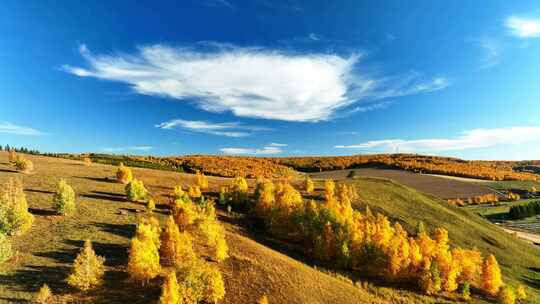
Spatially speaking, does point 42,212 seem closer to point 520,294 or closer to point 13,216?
point 13,216

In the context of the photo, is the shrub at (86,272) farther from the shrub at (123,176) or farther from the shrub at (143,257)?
the shrub at (123,176)

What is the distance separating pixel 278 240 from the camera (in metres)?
73.3

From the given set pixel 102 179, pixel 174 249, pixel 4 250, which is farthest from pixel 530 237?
pixel 4 250

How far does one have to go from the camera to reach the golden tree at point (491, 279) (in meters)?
70.3

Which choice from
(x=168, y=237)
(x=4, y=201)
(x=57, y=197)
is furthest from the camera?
(x=57, y=197)

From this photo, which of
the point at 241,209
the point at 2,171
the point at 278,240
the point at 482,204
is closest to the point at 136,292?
the point at 278,240

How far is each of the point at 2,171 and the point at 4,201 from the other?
40.1 m

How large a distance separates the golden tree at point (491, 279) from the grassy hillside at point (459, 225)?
11.0 metres

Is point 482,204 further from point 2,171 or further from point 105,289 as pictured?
point 2,171

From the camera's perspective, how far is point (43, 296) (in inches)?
1294

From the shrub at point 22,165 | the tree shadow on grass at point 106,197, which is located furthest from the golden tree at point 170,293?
the shrub at point 22,165

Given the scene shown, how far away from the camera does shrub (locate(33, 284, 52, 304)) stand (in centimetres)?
3272

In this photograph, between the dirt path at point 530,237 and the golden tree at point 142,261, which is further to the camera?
the dirt path at point 530,237

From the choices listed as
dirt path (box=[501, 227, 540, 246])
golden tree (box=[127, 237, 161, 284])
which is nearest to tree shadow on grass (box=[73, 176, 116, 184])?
golden tree (box=[127, 237, 161, 284])
